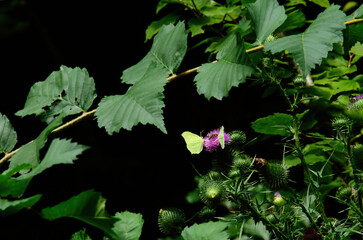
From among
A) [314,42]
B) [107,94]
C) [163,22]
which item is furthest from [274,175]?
[107,94]

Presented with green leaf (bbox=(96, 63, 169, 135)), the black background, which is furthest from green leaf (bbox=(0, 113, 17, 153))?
the black background

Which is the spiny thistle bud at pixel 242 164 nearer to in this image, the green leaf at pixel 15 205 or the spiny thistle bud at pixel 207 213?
the spiny thistle bud at pixel 207 213

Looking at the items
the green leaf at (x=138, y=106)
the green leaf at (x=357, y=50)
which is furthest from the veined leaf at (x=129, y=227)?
the green leaf at (x=357, y=50)

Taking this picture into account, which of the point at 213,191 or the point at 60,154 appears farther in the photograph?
the point at 213,191

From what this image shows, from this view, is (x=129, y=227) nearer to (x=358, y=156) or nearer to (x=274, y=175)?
(x=274, y=175)

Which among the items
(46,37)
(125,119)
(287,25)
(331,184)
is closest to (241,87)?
(287,25)

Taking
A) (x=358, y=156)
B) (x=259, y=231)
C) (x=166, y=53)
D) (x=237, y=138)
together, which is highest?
(x=166, y=53)
